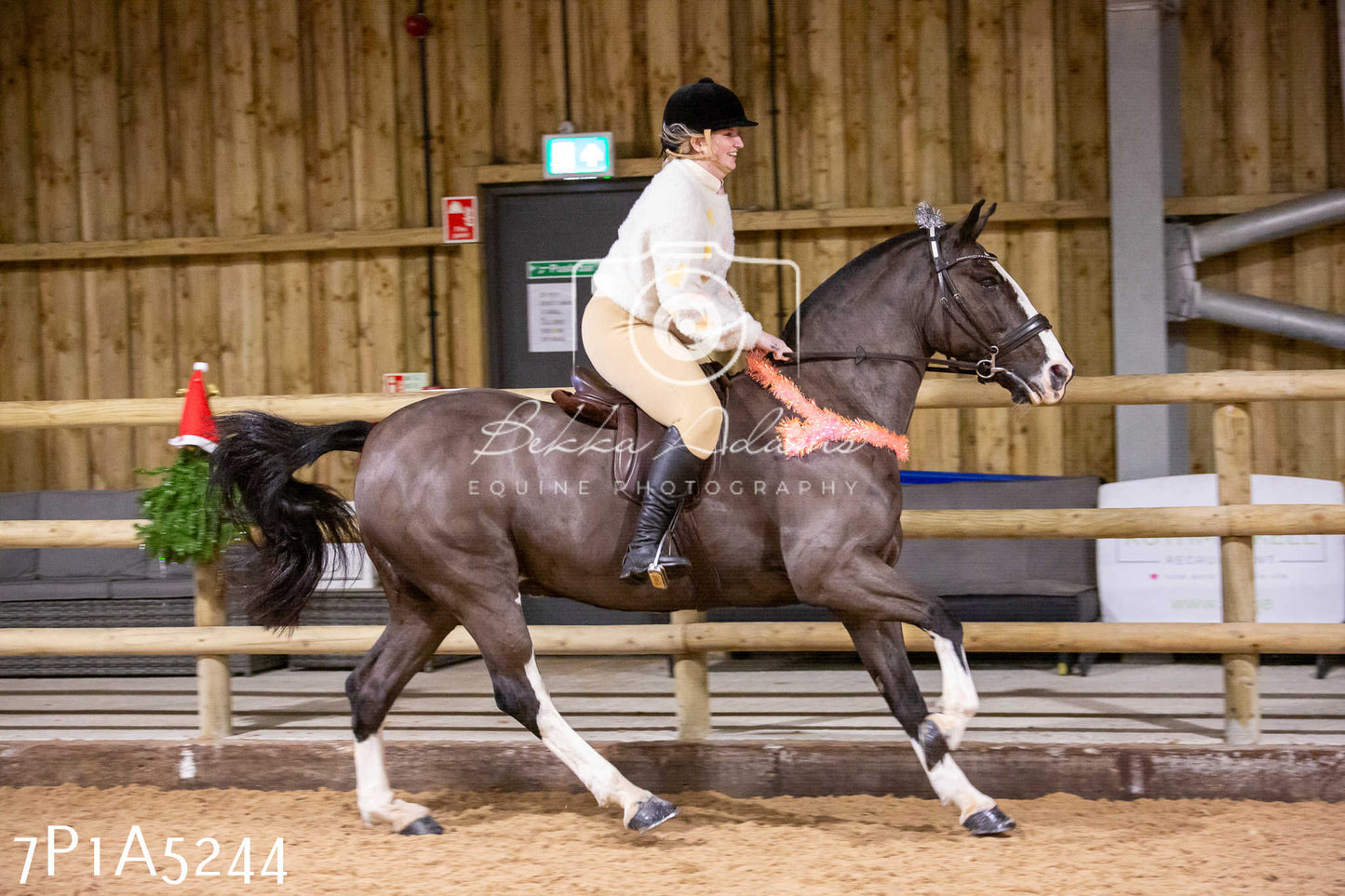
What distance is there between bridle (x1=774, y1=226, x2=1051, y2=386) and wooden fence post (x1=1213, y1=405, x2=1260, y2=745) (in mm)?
893

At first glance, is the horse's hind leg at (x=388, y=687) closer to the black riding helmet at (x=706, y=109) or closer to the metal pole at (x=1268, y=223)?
the black riding helmet at (x=706, y=109)

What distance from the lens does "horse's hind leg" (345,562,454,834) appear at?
3.62 meters

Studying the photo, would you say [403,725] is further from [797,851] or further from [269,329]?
[269,329]

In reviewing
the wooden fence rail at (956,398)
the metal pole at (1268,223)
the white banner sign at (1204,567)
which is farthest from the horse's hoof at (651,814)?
the metal pole at (1268,223)

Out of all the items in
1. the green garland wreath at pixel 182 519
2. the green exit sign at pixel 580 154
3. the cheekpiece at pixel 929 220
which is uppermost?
the green exit sign at pixel 580 154

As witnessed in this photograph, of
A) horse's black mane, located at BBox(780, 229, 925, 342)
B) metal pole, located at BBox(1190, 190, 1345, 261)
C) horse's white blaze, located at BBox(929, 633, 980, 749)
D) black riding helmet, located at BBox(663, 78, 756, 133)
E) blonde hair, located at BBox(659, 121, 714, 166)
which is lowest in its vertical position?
horse's white blaze, located at BBox(929, 633, 980, 749)

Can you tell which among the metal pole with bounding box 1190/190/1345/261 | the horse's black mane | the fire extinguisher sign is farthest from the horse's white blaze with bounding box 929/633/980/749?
the fire extinguisher sign

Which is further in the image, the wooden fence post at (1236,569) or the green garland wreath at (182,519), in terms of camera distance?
the green garland wreath at (182,519)

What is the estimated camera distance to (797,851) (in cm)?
328

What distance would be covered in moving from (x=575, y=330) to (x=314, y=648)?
11.5 feet

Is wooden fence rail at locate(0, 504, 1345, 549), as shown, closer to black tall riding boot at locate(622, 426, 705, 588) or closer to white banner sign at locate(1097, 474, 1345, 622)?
black tall riding boot at locate(622, 426, 705, 588)

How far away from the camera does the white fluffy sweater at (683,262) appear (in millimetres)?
3258

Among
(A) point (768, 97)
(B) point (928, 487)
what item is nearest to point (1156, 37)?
(A) point (768, 97)

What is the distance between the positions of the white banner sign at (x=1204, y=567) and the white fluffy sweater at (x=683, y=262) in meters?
3.24
